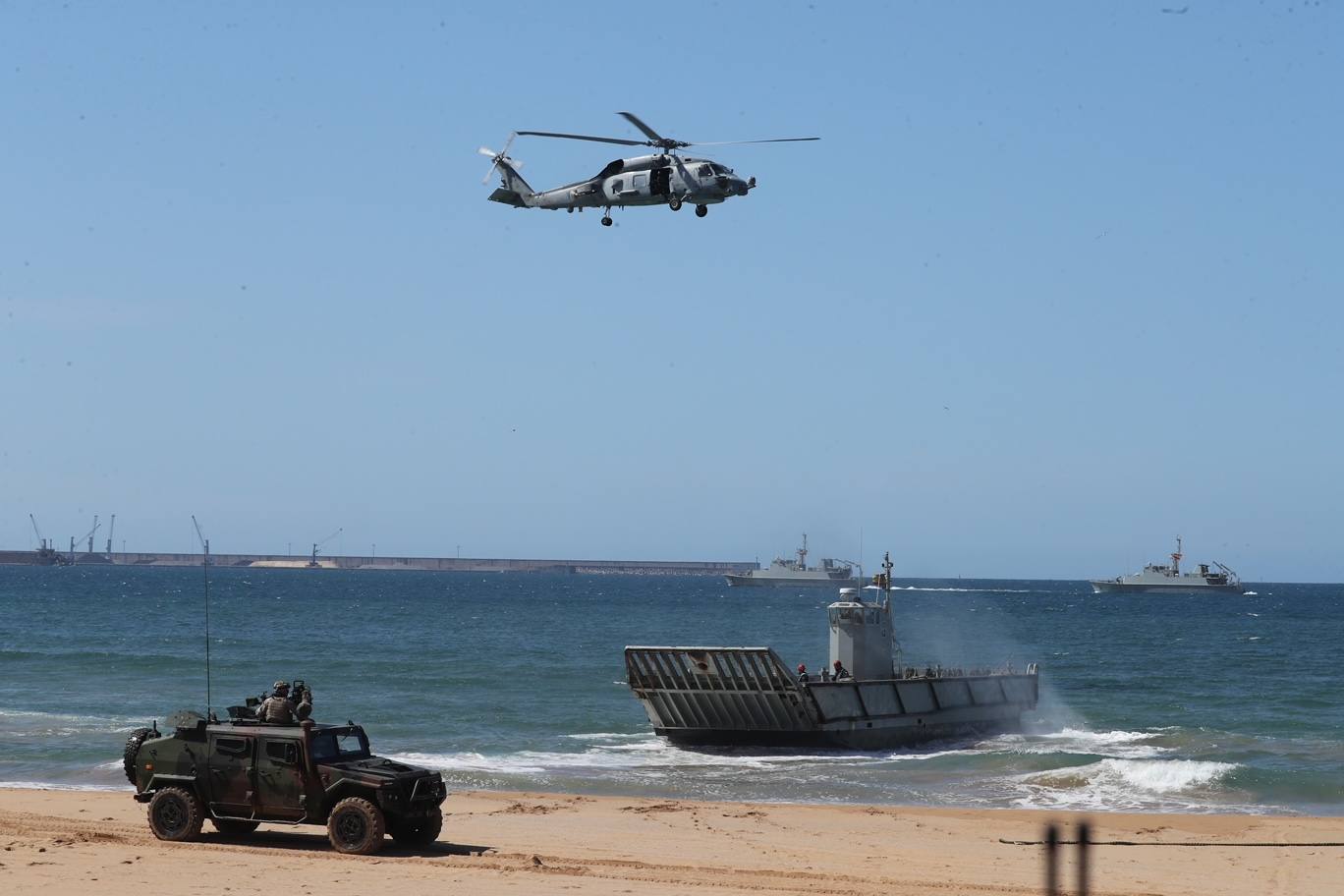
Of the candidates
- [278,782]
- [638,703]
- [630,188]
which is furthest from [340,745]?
[638,703]

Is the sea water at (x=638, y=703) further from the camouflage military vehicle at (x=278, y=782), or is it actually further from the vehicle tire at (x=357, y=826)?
the vehicle tire at (x=357, y=826)

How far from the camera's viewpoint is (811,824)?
957 inches

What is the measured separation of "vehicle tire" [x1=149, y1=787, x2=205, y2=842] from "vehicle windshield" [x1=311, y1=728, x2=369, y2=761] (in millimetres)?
1798

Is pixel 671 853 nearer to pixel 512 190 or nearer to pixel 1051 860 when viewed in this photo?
pixel 1051 860

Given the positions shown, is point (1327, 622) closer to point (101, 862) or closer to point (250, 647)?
point (250, 647)

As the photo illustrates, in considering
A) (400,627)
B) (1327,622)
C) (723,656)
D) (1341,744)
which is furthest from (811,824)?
(1327,622)

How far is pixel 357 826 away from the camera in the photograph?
18406mm

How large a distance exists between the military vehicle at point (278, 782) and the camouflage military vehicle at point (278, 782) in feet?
0.04

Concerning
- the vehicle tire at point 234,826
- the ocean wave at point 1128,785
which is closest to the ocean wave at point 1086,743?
the ocean wave at point 1128,785

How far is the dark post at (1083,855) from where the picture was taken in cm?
1869

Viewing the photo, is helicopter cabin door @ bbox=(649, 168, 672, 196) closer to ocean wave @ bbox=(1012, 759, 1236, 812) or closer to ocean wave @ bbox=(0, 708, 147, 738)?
ocean wave @ bbox=(1012, 759, 1236, 812)

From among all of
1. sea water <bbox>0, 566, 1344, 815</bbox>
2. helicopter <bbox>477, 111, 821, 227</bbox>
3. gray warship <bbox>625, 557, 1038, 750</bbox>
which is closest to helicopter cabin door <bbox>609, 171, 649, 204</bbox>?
helicopter <bbox>477, 111, 821, 227</bbox>

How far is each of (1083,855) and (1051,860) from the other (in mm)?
625

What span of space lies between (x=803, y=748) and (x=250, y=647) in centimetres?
4609
